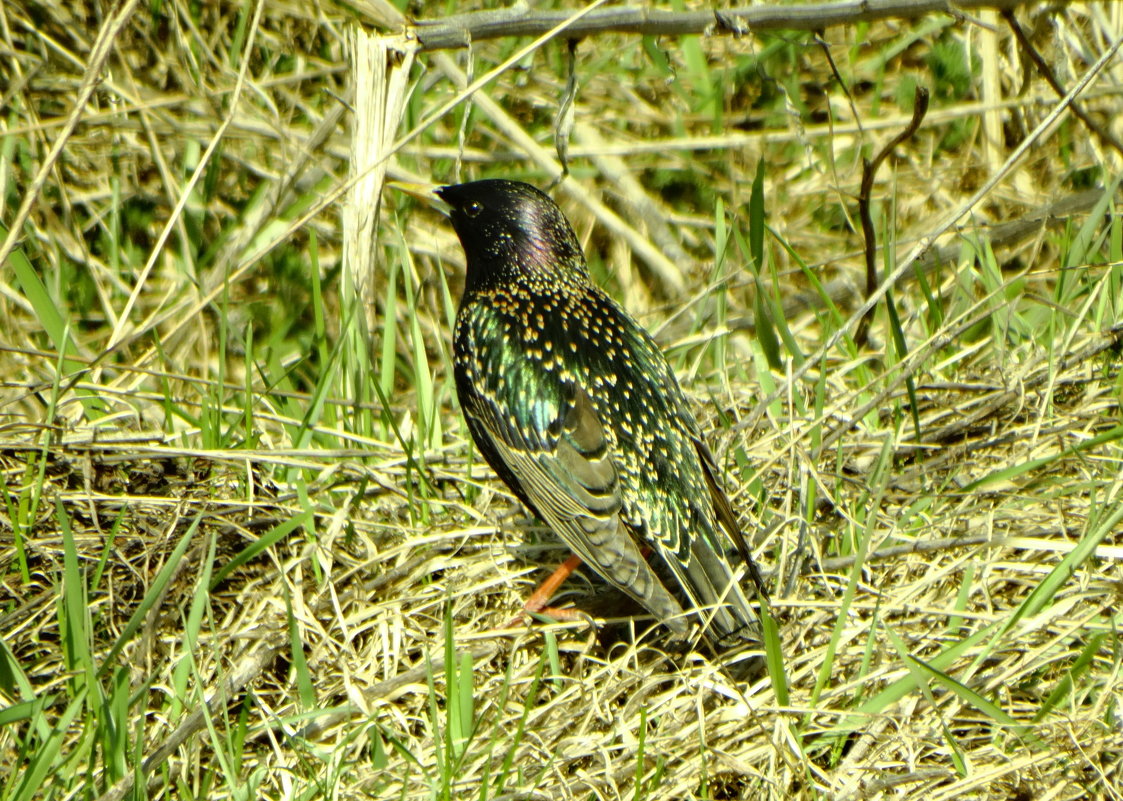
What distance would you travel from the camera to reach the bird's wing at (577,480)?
127 inches

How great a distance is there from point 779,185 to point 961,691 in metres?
3.99

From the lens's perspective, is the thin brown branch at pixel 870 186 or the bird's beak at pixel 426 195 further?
the bird's beak at pixel 426 195

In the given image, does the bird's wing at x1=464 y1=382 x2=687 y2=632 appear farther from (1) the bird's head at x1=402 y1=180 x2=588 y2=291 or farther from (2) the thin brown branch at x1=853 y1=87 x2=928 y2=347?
(2) the thin brown branch at x1=853 y1=87 x2=928 y2=347

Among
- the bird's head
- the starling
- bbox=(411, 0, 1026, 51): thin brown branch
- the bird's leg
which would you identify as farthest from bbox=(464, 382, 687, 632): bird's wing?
bbox=(411, 0, 1026, 51): thin brown branch

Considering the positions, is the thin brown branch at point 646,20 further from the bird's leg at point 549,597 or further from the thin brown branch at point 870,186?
the bird's leg at point 549,597

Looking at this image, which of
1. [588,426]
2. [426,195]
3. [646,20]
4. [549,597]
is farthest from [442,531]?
[646,20]

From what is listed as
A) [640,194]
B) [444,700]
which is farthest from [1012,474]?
[640,194]

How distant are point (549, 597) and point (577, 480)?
0.31m

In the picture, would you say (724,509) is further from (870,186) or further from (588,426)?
(870,186)

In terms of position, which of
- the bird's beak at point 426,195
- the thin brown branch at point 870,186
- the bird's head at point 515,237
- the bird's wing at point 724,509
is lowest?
the bird's wing at point 724,509

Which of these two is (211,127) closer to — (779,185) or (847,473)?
(779,185)

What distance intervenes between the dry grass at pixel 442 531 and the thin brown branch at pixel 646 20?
14 centimetres

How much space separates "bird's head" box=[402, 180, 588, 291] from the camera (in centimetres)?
406

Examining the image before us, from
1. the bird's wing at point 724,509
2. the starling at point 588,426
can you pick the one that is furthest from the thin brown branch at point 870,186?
the bird's wing at point 724,509
